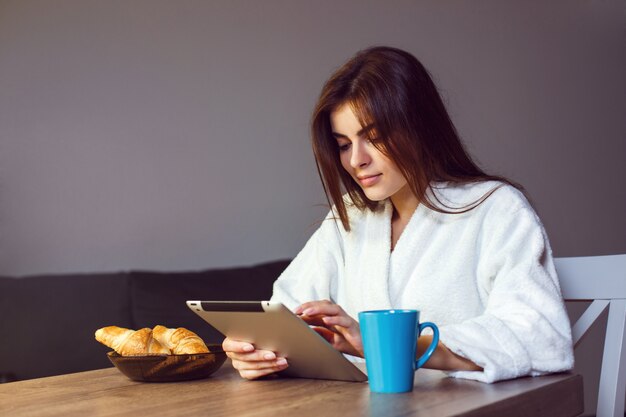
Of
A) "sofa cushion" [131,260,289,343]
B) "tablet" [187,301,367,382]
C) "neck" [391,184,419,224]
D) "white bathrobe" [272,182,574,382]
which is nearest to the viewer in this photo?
"tablet" [187,301,367,382]

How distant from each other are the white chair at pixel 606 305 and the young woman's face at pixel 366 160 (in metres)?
0.37

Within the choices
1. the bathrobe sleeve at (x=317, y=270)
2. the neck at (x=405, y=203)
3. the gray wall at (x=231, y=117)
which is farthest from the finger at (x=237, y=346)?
the gray wall at (x=231, y=117)

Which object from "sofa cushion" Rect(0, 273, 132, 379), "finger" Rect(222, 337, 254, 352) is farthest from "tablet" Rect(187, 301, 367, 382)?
"sofa cushion" Rect(0, 273, 132, 379)

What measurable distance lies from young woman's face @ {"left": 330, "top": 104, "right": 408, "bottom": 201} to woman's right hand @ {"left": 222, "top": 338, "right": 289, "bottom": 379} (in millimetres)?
442

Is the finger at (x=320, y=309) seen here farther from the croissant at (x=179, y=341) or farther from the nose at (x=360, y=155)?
the nose at (x=360, y=155)

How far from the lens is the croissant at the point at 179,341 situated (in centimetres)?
124

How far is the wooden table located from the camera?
93 centimetres

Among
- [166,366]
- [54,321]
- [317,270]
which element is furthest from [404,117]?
[54,321]

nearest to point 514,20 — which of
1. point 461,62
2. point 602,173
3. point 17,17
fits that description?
point 461,62

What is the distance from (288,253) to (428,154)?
1745mm

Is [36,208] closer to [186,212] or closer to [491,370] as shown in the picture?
[186,212]

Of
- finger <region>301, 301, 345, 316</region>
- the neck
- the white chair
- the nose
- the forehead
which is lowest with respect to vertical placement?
the white chair

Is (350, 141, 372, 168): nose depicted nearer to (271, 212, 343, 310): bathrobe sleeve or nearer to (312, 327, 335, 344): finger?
(271, 212, 343, 310): bathrobe sleeve

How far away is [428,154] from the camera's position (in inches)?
59.9
